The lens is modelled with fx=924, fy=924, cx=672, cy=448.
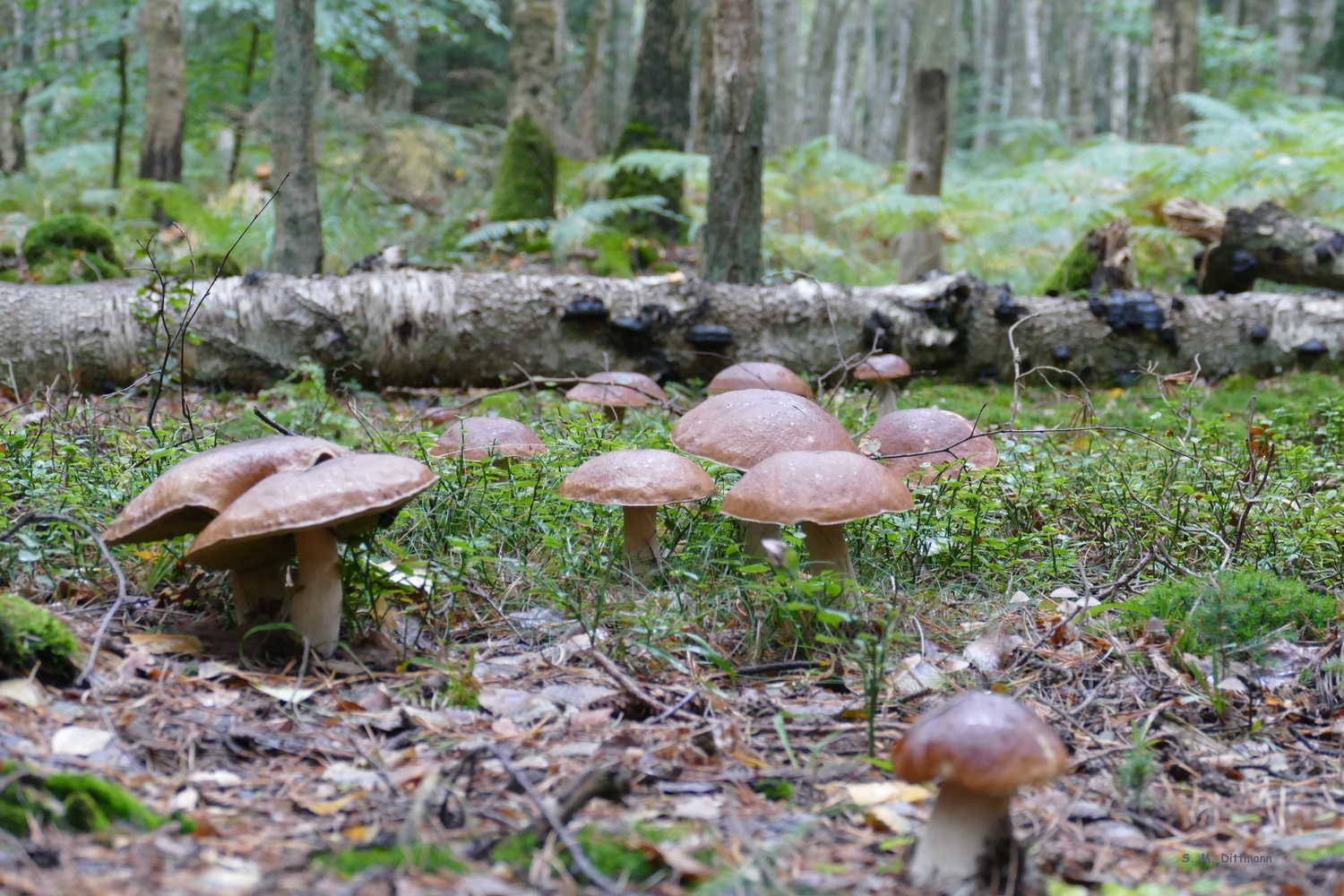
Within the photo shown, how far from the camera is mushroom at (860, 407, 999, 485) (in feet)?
13.7

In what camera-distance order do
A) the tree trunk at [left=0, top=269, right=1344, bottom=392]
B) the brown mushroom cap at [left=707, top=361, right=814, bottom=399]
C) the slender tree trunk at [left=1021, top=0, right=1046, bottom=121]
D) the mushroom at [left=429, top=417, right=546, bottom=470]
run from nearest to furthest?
1. the mushroom at [left=429, top=417, right=546, bottom=470]
2. the brown mushroom cap at [left=707, top=361, right=814, bottom=399]
3. the tree trunk at [left=0, top=269, right=1344, bottom=392]
4. the slender tree trunk at [left=1021, top=0, right=1046, bottom=121]

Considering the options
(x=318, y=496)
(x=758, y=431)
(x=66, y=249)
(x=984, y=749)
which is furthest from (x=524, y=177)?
(x=984, y=749)

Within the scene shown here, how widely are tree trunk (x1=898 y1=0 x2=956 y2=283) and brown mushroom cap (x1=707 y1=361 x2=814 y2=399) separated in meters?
5.46

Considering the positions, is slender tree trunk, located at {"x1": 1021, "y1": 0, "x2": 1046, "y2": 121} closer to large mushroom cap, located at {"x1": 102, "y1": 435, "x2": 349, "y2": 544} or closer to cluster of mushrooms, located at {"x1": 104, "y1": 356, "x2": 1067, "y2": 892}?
cluster of mushrooms, located at {"x1": 104, "y1": 356, "x2": 1067, "y2": 892}

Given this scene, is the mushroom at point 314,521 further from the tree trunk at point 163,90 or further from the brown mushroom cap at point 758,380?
the tree trunk at point 163,90

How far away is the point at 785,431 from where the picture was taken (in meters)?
3.75

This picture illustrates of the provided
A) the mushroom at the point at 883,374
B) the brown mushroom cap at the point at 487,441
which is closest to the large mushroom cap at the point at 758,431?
the brown mushroom cap at the point at 487,441

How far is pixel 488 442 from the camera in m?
4.50

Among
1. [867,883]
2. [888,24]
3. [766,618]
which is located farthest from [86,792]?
[888,24]

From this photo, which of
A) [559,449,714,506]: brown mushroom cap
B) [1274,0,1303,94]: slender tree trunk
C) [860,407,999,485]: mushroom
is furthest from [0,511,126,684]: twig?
[1274,0,1303,94]: slender tree trunk

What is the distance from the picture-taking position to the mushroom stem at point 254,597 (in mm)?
3193

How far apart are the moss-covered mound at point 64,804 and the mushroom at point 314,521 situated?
71 centimetres

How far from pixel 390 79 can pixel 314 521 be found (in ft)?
70.8

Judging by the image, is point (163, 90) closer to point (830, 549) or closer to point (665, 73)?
point (665, 73)
